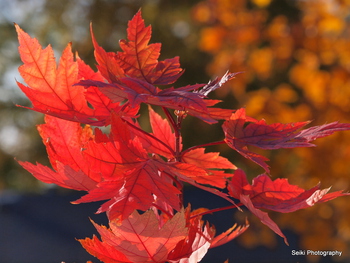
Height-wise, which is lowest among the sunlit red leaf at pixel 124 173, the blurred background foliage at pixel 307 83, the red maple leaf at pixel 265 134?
the blurred background foliage at pixel 307 83

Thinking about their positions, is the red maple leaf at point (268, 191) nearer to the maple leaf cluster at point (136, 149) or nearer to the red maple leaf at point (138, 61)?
the maple leaf cluster at point (136, 149)

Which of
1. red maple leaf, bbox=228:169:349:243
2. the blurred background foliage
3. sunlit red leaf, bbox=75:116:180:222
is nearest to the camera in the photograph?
sunlit red leaf, bbox=75:116:180:222

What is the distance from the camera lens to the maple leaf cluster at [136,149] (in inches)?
18.0

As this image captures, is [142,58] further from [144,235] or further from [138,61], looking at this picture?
[144,235]

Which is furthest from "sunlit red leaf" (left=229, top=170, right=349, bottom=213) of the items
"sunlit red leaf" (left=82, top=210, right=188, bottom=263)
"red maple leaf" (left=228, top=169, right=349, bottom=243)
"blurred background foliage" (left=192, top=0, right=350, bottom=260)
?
"blurred background foliage" (left=192, top=0, right=350, bottom=260)

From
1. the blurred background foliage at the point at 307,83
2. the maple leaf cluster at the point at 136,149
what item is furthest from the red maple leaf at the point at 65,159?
the blurred background foliage at the point at 307,83

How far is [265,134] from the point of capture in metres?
0.55

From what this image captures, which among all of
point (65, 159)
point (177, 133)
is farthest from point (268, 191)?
point (65, 159)

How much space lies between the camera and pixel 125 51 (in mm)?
525

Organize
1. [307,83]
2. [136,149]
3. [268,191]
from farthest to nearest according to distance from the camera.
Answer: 1. [307,83]
2. [268,191]
3. [136,149]

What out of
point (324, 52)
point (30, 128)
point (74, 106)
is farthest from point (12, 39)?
point (74, 106)

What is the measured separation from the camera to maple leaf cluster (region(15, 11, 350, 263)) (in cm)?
46

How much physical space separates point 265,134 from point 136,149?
0.18m

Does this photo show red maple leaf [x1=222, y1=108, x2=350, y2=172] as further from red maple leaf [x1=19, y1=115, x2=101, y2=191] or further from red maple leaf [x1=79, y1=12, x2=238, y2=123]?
red maple leaf [x1=19, y1=115, x2=101, y2=191]
